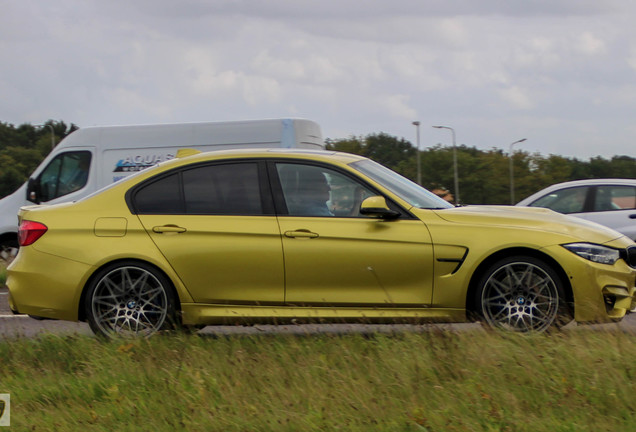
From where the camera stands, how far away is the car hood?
24.0 feet

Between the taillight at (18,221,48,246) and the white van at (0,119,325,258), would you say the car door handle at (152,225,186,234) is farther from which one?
the white van at (0,119,325,258)

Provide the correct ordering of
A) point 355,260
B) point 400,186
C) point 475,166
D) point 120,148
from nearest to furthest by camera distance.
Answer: point 355,260 < point 400,186 < point 120,148 < point 475,166

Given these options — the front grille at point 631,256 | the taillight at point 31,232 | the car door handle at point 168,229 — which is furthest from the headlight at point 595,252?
the taillight at point 31,232

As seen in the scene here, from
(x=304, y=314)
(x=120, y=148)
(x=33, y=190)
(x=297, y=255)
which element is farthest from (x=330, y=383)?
(x=33, y=190)

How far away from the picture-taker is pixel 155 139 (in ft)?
58.4

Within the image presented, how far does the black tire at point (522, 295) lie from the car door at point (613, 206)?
7.14 metres

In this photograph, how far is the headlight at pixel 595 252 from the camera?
7.18 metres

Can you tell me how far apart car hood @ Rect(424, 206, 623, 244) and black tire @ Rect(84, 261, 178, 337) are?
7.54ft

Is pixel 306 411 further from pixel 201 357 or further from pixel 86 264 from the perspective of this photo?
pixel 86 264

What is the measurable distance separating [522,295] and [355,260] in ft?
4.29

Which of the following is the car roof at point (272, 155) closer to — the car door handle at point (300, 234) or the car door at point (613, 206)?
the car door handle at point (300, 234)

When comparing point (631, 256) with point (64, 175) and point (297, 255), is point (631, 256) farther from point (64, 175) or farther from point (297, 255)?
point (64, 175)

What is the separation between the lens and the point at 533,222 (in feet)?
24.2

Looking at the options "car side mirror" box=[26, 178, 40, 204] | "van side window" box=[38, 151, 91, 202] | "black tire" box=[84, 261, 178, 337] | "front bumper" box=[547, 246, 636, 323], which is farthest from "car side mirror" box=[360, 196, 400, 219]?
"car side mirror" box=[26, 178, 40, 204]
